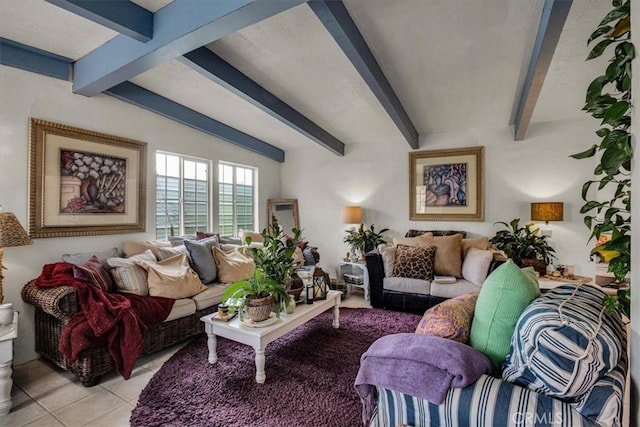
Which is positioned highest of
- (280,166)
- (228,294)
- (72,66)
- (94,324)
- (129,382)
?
(72,66)

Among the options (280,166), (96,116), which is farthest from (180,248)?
(280,166)

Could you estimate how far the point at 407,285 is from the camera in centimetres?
365

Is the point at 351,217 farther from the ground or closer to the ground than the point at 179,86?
closer to the ground

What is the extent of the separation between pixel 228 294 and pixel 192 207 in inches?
95.2

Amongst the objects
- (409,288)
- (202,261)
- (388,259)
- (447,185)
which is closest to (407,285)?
(409,288)

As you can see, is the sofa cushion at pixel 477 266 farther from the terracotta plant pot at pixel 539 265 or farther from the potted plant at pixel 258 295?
the potted plant at pixel 258 295

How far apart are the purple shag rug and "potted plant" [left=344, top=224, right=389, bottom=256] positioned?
1.93 meters

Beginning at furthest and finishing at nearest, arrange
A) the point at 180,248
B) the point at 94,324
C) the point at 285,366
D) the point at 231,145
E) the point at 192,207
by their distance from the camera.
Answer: the point at 231,145 → the point at 192,207 → the point at 180,248 → the point at 285,366 → the point at 94,324

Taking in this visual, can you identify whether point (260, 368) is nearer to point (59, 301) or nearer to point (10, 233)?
point (59, 301)

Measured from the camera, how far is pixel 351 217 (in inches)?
195

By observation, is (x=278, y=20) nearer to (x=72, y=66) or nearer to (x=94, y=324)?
(x=72, y=66)

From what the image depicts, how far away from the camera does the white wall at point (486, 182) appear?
3916mm

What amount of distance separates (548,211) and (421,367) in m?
3.72

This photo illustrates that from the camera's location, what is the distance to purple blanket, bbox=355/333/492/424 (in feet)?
3.48
